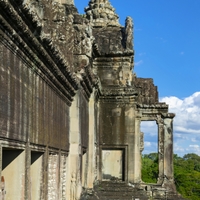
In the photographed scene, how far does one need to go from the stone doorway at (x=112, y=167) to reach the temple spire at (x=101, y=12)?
703 cm

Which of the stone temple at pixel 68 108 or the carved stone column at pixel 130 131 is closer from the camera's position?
the stone temple at pixel 68 108

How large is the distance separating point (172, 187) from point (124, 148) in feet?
20.6

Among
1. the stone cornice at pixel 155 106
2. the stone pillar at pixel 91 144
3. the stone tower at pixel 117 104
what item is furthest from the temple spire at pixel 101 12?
the stone pillar at pixel 91 144

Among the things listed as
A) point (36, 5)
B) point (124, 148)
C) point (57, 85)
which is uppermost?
point (36, 5)

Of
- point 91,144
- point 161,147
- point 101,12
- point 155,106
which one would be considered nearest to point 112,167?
point 91,144

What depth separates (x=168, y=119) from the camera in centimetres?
2239

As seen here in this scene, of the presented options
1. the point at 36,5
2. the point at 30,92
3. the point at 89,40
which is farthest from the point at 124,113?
the point at 30,92

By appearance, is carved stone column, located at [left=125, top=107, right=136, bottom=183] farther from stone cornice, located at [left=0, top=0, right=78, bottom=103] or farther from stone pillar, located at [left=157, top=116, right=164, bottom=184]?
stone cornice, located at [left=0, top=0, right=78, bottom=103]

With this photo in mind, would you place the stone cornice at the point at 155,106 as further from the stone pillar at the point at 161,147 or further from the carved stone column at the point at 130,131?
the carved stone column at the point at 130,131

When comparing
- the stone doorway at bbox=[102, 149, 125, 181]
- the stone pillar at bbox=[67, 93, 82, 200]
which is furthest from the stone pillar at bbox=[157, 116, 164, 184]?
the stone pillar at bbox=[67, 93, 82, 200]

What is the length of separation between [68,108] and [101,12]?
12821 mm

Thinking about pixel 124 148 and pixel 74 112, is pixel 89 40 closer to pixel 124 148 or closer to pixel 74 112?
pixel 74 112

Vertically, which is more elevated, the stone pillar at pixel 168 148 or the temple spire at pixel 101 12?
the temple spire at pixel 101 12

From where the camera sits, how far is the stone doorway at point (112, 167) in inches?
656
